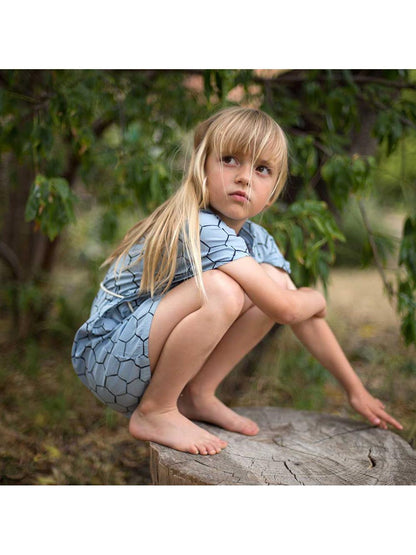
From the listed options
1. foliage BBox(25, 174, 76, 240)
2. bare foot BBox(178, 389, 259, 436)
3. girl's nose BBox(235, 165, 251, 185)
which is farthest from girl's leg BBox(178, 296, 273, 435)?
foliage BBox(25, 174, 76, 240)

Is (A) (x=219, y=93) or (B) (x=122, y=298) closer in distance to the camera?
(B) (x=122, y=298)

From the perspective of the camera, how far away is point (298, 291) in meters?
1.56

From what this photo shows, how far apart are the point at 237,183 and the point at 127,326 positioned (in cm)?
47

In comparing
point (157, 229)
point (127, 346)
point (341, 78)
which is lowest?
point (127, 346)

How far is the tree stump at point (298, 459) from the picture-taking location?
136cm

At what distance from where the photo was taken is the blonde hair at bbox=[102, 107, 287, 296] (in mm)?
1437

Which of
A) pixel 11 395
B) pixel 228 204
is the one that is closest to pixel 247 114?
pixel 228 204

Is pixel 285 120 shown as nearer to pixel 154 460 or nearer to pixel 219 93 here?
pixel 219 93

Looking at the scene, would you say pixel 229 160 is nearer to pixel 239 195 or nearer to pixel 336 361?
pixel 239 195

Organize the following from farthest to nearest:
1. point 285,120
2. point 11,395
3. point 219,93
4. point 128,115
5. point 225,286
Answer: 1. point 11,395
2. point 128,115
3. point 285,120
4. point 219,93
5. point 225,286

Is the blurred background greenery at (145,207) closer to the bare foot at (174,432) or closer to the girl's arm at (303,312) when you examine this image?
the girl's arm at (303,312)

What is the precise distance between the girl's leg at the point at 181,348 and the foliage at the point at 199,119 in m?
0.44

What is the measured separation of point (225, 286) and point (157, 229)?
0.24 meters

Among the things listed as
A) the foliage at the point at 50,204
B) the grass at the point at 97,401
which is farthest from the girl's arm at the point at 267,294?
the grass at the point at 97,401
